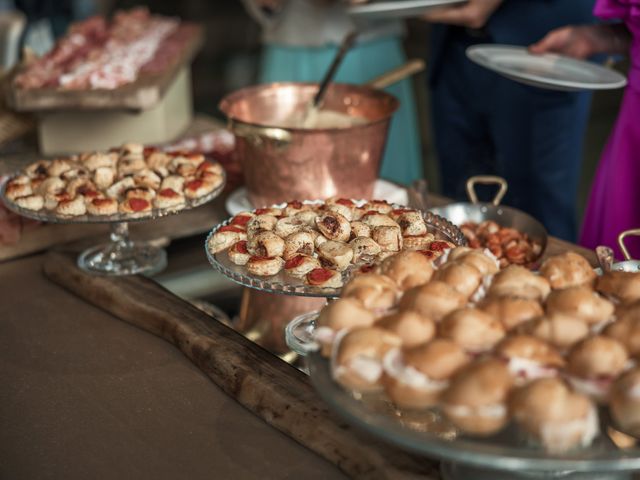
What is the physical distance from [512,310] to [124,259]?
87cm

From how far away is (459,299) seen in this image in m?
0.81

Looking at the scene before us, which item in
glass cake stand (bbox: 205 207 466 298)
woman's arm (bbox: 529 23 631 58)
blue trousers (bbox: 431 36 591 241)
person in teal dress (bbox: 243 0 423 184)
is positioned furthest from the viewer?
person in teal dress (bbox: 243 0 423 184)

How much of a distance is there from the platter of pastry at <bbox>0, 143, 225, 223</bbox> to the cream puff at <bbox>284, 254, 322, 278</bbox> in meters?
0.33

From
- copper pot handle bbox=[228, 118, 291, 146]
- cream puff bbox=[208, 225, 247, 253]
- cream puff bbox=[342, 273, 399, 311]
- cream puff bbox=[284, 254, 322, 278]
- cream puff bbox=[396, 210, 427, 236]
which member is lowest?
cream puff bbox=[208, 225, 247, 253]

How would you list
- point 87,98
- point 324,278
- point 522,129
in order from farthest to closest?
point 522,129 < point 87,98 < point 324,278

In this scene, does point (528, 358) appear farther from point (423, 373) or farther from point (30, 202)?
point (30, 202)

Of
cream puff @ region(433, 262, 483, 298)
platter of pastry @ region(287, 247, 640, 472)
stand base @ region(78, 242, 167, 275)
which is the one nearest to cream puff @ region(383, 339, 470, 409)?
platter of pastry @ region(287, 247, 640, 472)

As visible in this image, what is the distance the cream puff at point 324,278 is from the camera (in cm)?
101

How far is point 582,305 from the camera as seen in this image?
780 millimetres

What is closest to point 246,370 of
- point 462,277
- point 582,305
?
point 462,277

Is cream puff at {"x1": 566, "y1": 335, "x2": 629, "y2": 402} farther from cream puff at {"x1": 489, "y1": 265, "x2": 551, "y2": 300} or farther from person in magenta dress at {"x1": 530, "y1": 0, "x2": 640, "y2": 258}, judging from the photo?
person in magenta dress at {"x1": 530, "y1": 0, "x2": 640, "y2": 258}

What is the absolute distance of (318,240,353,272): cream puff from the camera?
1.07 m

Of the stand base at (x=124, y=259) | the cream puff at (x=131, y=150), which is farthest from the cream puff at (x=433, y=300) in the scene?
the cream puff at (x=131, y=150)

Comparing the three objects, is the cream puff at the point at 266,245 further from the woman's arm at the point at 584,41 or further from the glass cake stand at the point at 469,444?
the woman's arm at the point at 584,41
